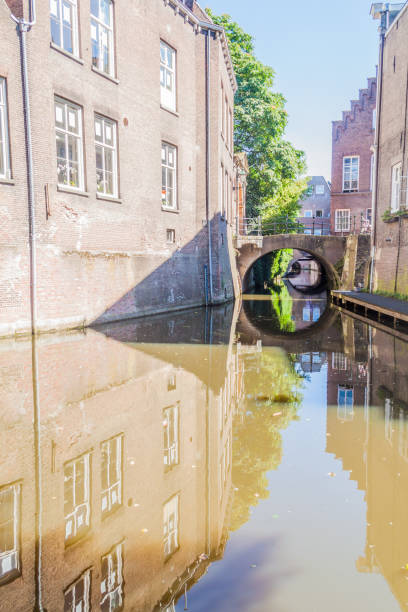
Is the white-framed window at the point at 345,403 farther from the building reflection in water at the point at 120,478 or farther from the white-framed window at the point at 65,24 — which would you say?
the white-framed window at the point at 65,24

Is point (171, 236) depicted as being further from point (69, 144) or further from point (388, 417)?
point (388, 417)

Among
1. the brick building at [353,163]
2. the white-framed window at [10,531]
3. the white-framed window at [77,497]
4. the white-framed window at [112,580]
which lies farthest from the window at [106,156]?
the brick building at [353,163]

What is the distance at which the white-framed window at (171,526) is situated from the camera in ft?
9.71

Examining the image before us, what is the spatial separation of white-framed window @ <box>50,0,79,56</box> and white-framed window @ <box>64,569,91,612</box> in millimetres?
11739

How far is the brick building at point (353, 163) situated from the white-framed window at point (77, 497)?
31410mm

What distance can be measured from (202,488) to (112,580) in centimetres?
112

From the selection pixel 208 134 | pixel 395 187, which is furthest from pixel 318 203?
pixel 208 134

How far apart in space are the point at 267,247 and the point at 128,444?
20.6 meters

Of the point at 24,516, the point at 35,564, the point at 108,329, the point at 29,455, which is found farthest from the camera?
the point at 108,329

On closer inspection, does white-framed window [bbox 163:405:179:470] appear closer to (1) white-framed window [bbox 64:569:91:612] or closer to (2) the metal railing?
(1) white-framed window [bbox 64:569:91:612]

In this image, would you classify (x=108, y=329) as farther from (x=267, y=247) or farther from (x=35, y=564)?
(x=267, y=247)

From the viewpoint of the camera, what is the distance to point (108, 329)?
1163 centimetres

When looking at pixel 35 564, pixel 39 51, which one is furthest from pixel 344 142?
pixel 35 564

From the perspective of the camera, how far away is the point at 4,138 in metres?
9.98
